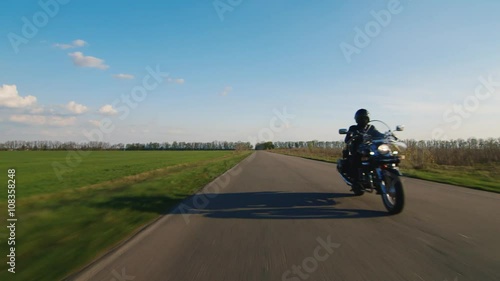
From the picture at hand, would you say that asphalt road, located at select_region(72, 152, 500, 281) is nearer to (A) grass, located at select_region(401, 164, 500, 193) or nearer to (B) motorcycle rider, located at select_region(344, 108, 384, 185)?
(B) motorcycle rider, located at select_region(344, 108, 384, 185)

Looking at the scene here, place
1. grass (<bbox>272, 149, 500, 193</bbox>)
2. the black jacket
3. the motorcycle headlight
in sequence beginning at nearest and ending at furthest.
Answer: the motorcycle headlight, the black jacket, grass (<bbox>272, 149, 500, 193</bbox>)

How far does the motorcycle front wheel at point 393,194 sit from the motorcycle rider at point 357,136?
1.36 meters

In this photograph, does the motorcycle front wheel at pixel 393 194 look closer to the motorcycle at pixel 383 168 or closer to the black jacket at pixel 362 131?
the motorcycle at pixel 383 168

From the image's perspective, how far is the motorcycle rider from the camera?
8.79m

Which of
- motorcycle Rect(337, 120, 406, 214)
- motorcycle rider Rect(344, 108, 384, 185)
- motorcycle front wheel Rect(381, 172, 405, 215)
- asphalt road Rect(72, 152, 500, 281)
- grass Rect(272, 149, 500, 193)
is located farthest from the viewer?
grass Rect(272, 149, 500, 193)

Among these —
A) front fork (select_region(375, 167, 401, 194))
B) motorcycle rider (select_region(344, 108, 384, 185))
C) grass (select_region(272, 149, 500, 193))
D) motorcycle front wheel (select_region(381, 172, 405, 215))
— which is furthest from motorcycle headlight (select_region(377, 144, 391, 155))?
grass (select_region(272, 149, 500, 193))

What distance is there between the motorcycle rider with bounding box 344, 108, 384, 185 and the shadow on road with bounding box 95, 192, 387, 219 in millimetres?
894

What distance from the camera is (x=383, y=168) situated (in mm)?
7551

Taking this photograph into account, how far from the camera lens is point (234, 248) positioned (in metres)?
4.98

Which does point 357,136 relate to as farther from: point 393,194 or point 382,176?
point 393,194

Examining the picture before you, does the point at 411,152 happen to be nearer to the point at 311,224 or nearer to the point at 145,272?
the point at 311,224

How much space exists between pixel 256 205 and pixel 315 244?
3735 mm

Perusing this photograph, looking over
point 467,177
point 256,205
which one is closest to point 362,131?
point 256,205

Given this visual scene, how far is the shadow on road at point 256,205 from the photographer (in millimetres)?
7379
